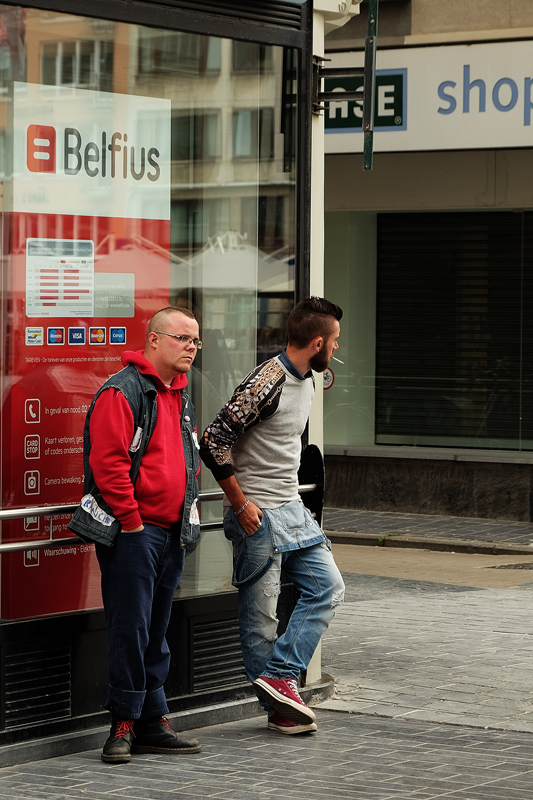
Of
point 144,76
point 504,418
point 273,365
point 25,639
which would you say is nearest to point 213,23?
point 144,76

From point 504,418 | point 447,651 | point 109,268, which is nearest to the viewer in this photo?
point 109,268

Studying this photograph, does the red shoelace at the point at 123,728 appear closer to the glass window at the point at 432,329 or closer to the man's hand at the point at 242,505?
the man's hand at the point at 242,505

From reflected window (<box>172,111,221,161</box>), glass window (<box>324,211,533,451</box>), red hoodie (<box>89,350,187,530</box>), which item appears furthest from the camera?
glass window (<box>324,211,533,451</box>)

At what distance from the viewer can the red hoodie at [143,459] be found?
5383 mm

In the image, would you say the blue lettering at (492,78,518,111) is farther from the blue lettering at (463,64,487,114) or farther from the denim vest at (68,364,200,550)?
the denim vest at (68,364,200,550)

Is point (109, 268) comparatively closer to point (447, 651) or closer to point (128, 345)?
point (128, 345)

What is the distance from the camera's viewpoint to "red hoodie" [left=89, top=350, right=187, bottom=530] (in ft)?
17.7

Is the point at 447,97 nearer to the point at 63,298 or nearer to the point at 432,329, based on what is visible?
the point at 432,329

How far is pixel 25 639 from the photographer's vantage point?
18.8 feet

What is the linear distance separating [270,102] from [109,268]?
1.27 metres

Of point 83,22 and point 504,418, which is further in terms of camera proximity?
point 504,418

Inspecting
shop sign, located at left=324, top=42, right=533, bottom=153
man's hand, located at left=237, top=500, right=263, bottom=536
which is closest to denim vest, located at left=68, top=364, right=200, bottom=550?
man's hand, located at left=237, top=500, right=263, bottom=536

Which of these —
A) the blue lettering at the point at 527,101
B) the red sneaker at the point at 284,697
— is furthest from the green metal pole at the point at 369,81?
the blue lettering at the point at 527,101

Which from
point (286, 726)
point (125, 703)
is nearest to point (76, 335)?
point (125, 703)
